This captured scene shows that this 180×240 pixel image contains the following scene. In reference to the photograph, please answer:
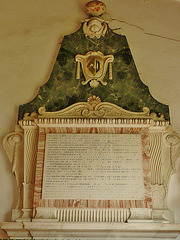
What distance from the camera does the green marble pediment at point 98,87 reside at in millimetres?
5176

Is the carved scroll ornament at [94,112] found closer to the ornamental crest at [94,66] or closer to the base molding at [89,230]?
the ornamental crest at [94,66]

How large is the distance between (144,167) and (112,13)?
2.59 metres

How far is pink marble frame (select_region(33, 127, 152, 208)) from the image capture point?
452 cm

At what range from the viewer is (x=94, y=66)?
5340mm

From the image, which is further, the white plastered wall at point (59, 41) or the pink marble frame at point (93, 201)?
the white plastered wall at point (59, 41)

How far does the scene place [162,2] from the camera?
5922 mm

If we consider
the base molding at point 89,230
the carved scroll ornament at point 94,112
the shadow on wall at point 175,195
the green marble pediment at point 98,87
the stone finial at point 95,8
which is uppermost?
the stone finial at point 95,8

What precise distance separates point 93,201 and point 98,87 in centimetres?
167

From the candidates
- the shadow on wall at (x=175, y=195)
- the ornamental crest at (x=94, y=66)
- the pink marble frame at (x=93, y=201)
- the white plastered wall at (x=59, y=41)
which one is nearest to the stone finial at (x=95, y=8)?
the white plastered wall at (x=59, y=41)

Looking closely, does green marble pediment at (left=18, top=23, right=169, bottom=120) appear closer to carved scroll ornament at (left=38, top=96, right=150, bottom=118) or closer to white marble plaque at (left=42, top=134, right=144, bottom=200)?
carved scroll ornament at (left=38, top=96, right=150, bottom=118)

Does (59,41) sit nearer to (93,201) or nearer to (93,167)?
(93,167)

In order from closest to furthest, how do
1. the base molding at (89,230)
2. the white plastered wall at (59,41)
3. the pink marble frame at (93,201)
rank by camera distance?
1. the base molding at (89,230)
2. the pink marble frame at (93,201)
3. the white plastered wall at (59,41)

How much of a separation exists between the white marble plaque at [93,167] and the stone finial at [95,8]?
202cm

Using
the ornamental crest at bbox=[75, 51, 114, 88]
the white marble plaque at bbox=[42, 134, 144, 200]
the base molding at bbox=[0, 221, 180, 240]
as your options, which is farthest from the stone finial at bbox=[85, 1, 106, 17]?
the base molding at bbox=[0, 221, 180, 240]
